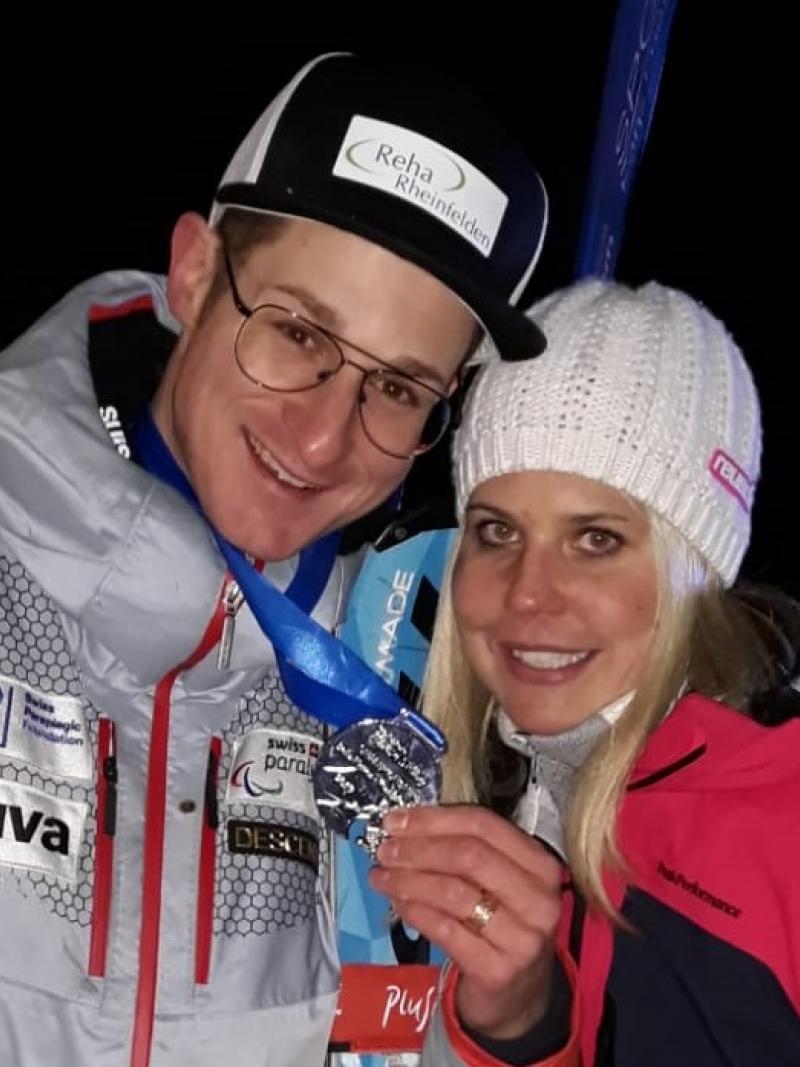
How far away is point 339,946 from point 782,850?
0.67m

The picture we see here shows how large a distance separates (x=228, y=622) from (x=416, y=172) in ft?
2.22

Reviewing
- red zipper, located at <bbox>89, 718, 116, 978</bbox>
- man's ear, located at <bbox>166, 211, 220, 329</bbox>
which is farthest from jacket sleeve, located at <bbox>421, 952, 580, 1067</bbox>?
man's ear, located at <bbox>166, 211, 220, 329</bbox>

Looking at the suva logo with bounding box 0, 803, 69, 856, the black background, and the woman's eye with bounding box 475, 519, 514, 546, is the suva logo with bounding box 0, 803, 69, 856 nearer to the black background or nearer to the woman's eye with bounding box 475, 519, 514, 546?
the woman's eye with bounding box 475, 519, 514, 546

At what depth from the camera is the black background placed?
711 cm

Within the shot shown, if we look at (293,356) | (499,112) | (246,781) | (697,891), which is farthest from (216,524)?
(499,112)

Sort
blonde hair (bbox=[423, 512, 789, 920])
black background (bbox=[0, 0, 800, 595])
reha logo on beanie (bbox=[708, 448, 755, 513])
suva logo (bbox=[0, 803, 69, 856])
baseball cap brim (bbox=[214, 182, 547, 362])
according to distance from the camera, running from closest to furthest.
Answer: suva logo (bbox=[0, 803, 69, 856]) → baseball cap brim (bbox=[214, 182, 547, 362]) → blonde hair (bbox=[423, 512, 789, 920]) → reha logo on beanie (bbox=[708, 448, 755, 513]) → black background (bbox=[0, 0, 800, 595])

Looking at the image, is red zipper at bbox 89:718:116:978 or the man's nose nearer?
red zipper at bbox 89:718:116:978

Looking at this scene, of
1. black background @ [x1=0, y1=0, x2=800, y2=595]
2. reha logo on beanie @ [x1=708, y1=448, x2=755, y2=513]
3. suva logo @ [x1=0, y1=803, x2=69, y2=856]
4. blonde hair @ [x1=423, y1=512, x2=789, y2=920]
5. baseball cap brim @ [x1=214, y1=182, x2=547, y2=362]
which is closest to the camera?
suva logo @ [x1=0, y1=803, x2=69, y2=856]

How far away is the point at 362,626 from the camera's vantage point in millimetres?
2186

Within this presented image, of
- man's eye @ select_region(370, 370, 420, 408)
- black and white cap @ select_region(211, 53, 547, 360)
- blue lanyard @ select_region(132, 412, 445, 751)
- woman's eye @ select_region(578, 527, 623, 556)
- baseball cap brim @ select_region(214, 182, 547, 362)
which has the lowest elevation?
blue lanyard @ select_region(132, 412, 445, 751)

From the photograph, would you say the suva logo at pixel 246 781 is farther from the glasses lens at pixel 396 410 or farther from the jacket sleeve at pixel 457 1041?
the glasses lens at pixel 396 410

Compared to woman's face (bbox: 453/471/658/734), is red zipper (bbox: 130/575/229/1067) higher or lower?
lower

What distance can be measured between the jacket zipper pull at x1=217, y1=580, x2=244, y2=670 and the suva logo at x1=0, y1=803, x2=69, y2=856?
0.98 ft

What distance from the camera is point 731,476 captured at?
2092 mm
